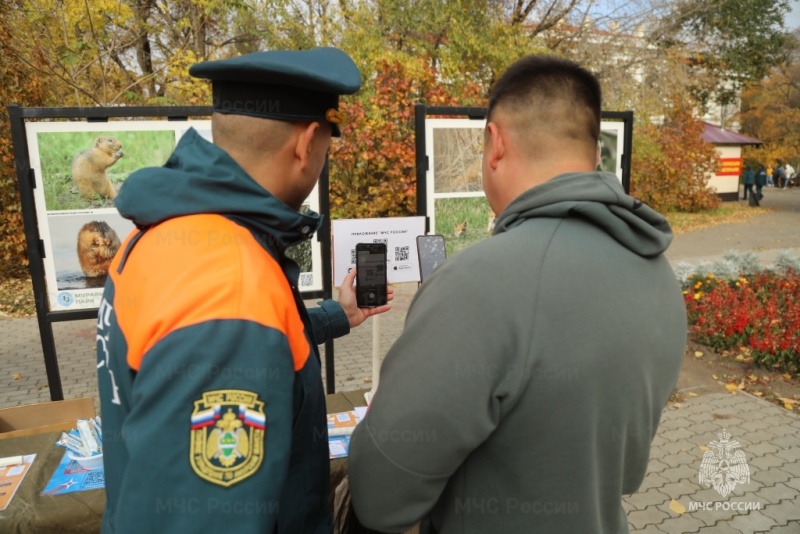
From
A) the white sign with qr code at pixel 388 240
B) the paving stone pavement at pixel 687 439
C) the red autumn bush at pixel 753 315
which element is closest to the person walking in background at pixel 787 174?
the red autumn bush at pixel 753 315

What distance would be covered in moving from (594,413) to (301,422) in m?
0.66

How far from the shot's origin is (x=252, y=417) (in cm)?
107

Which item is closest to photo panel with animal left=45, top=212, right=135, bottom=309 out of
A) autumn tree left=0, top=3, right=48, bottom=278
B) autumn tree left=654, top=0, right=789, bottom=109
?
autumn tree left=0, top=3, right=48, bottom=278

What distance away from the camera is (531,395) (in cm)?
121

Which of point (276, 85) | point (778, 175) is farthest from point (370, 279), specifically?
point (778, 175)

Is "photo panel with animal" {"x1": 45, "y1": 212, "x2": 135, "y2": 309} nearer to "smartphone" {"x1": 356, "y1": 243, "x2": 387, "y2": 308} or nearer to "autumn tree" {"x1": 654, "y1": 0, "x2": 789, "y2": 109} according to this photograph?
"smartphone" {"x1": 356, "y1": 243, "x2": 387, "y2": 308}

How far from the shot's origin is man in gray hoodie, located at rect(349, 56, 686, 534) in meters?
1.19

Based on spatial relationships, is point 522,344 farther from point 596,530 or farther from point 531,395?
point 596,530

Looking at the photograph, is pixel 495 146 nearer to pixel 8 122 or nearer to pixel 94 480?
pixel 94 480

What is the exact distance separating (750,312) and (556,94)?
6308 mm

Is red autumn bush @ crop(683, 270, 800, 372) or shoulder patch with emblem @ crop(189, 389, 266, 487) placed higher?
shoulder patch with emblem @ crop(189, 389, 266, 487)

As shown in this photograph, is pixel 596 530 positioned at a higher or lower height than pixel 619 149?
lower

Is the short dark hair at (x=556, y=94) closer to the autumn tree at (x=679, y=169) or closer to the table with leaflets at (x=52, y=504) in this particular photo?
the table with leaflets at (x=52, y=504)

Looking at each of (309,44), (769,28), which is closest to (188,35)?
(309,44)
